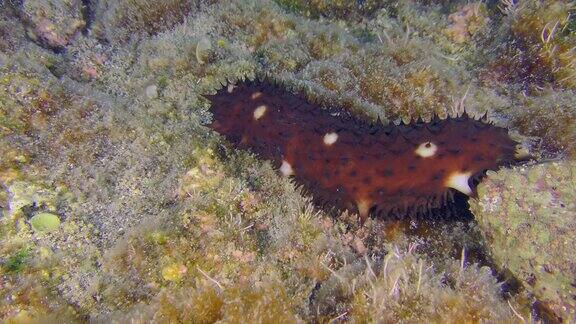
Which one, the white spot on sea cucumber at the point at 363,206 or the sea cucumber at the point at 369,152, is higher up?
the sea cucumber at the point at 369,152

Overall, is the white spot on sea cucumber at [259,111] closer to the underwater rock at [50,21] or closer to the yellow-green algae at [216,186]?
the yellow-green algae at [216,186]

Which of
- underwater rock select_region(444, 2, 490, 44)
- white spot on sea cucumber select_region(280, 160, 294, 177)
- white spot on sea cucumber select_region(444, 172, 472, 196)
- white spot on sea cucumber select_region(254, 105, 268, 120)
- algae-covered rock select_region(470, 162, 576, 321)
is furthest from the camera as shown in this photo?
underwater rock select_region(444, 2, 490, 44)

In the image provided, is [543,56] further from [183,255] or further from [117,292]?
[117,292]

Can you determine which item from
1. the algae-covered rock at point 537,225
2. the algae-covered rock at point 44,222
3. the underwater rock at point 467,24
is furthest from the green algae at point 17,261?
the underwater rock at point 467,24

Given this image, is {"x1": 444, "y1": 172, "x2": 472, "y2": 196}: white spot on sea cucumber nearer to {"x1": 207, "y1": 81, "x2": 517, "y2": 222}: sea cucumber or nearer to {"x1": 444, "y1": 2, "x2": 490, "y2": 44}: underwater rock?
{"x1": 207, "y1": 81, "x2": 517, "y2": 222}: sea cucumber

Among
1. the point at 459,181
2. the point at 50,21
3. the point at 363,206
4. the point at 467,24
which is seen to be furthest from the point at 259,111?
the point at 50,21

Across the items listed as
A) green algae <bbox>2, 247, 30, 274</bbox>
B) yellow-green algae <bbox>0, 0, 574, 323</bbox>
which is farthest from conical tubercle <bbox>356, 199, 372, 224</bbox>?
green algae <bbox>2, 247, 30, 274</bbox>

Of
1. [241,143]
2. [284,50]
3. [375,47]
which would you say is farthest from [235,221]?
[375,47]
